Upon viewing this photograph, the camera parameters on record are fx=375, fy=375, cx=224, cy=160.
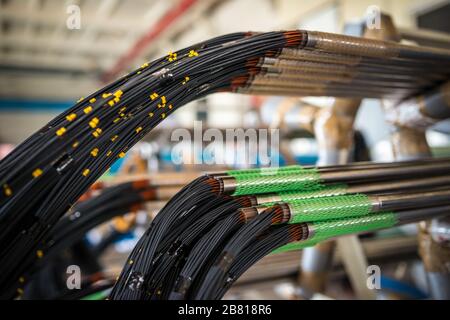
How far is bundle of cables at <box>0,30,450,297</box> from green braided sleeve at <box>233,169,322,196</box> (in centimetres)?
15

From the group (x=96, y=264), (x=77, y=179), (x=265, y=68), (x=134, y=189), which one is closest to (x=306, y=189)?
(x=265, y=68)

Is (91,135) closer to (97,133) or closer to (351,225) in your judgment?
(97,133)

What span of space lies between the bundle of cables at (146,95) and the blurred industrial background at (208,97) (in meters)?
0.28

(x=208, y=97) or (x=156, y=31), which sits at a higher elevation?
(x=156, y=31)

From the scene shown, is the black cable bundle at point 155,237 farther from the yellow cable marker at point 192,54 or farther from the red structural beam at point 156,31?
the red structural beam at point 156,31

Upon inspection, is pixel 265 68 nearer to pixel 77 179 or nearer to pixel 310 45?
pixel 310 45

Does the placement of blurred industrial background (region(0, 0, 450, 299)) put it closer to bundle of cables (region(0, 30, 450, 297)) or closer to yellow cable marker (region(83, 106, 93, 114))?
bundle of cables (region(0, 30, 450, 297))

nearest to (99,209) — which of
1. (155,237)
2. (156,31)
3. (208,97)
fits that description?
(155,237)

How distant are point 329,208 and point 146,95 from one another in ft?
1.15

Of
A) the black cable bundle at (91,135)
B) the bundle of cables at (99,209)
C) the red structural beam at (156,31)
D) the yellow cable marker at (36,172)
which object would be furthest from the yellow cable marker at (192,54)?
the red structural beam at (156,31)

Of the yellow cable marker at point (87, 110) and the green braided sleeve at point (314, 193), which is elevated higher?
the yellow cable marker at point (87, 110)

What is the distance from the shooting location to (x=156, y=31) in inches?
176

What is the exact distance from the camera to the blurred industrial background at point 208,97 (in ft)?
4.08

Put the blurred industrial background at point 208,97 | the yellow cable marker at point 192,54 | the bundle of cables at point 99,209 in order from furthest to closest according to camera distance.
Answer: the blurred industrial background at point 208,97 < the bundle of cables at point 99,209 < the yellow cable marker at point 192,54
